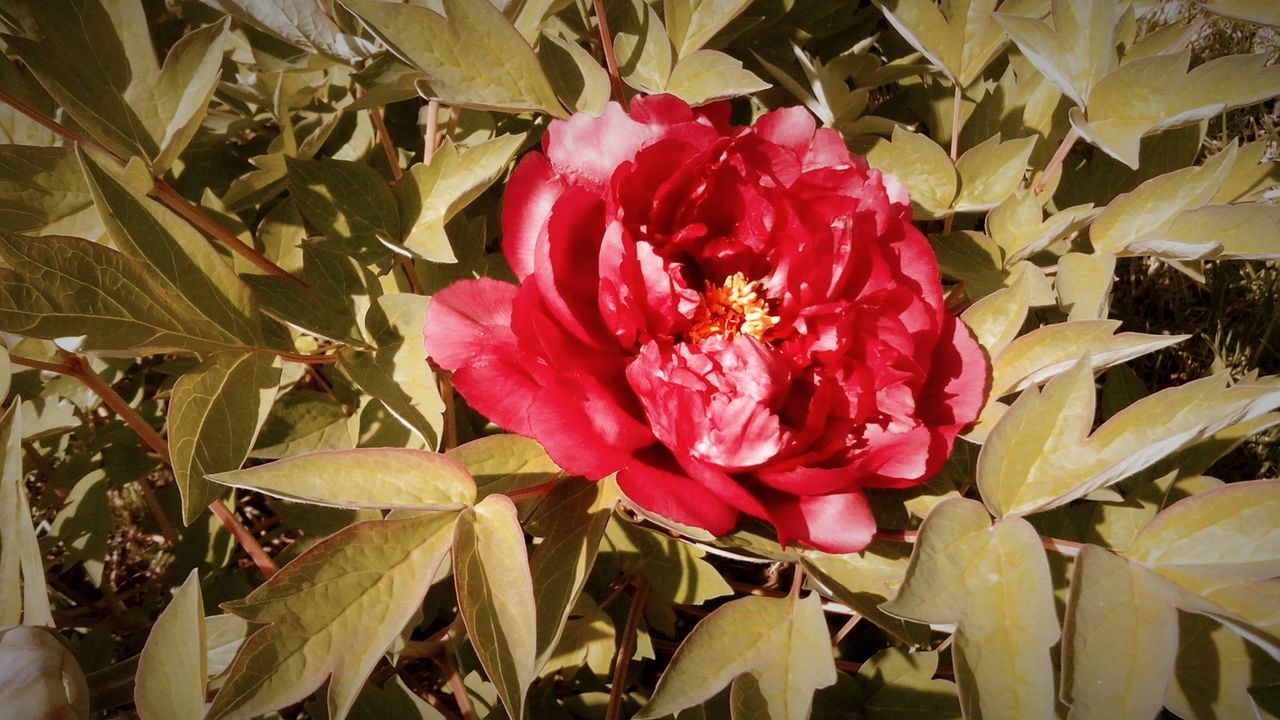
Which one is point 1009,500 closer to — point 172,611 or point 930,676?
point 930,676

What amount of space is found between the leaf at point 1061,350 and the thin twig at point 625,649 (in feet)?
Answer: 1.86

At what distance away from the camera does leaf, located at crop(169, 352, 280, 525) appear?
2.85 ft

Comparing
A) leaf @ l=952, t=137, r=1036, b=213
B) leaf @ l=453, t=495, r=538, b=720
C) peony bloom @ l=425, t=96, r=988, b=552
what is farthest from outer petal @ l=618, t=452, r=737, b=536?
leaf @ l=952, t=137, r=1036, b=213

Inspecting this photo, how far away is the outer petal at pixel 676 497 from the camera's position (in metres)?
0.77

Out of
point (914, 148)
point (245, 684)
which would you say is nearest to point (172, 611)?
point (245, 684)

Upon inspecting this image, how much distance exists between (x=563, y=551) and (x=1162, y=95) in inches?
34.1

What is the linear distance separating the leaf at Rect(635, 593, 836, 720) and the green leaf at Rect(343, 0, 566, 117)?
0.63 m

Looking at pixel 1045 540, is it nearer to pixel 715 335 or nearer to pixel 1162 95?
pixel 715 335

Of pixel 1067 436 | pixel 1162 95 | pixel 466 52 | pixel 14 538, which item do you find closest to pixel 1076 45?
pixel 1162 95

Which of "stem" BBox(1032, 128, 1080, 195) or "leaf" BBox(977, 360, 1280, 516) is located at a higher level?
"stem" BBox(1032, 128, 1080, 195)

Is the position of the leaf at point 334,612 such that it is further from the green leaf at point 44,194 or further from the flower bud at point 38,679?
the green leaf at point 44,194

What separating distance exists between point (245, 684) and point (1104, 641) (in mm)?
751

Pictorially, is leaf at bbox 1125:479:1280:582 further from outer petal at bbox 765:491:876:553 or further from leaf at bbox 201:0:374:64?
leaf at bbox 201:0:374:64

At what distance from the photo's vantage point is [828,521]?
2.74ft
